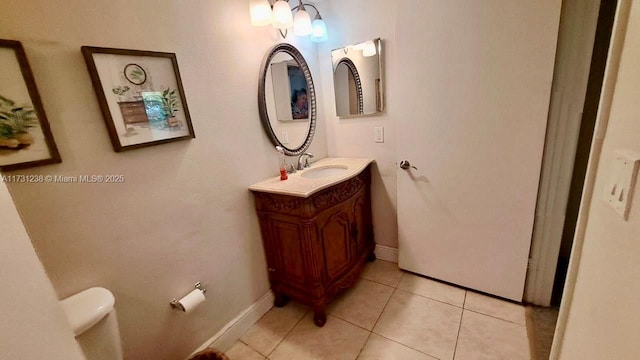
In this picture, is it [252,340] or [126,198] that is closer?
[126,198]

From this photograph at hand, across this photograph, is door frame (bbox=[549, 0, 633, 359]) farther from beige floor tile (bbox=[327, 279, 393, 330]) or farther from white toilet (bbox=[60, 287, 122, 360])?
white toilet (bbox=[60, 287, 122, 360])

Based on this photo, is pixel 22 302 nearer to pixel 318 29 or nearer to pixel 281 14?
pixel 281 14

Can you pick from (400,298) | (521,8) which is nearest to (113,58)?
(521,8)

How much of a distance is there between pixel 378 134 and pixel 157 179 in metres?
1.50

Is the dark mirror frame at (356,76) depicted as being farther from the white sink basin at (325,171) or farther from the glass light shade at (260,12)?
the glass light shade at (260,12)

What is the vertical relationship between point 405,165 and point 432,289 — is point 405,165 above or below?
above

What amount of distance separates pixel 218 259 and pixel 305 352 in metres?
0.73

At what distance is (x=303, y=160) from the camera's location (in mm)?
1977

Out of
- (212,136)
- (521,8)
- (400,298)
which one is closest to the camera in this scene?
(521,8)

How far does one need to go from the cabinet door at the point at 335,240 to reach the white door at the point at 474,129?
49 centimetres

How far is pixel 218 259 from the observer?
1450mm

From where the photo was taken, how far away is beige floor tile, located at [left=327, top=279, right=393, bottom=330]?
1.65 meters

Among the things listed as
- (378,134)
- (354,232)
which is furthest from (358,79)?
(354,232)

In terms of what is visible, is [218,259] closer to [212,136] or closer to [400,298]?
[212,136]
